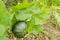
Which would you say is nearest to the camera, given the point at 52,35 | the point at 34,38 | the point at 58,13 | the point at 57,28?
the point at 34,38

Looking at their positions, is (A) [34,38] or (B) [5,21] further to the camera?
(A) [34,38]

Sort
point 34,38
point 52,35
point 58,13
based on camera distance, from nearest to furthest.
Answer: point 34,38 < point 52,35 < point 58,13

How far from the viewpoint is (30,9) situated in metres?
0.80

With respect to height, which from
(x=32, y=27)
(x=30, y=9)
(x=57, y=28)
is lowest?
(x=57, y=28)

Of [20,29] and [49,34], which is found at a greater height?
[20,29]

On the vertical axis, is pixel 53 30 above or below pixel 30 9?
below

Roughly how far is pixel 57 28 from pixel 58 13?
259 mm

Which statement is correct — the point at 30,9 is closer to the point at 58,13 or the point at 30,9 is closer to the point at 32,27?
the point at 32,27

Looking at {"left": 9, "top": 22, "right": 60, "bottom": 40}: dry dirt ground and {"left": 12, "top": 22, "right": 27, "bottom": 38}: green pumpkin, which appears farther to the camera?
{"left": 9, "top": 22, "right": 60, "bottom": 40}: dry dirt ground

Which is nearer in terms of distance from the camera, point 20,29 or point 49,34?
point 20,29

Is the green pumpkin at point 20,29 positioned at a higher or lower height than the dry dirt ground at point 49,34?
higher

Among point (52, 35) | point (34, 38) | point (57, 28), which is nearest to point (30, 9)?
point (34, 38)

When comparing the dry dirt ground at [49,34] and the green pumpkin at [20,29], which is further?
the dry dirt ground at [49,34]

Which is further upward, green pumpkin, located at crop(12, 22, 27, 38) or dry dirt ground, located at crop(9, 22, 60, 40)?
green pumpkin, located at crop(12, 22, 27, 38)
